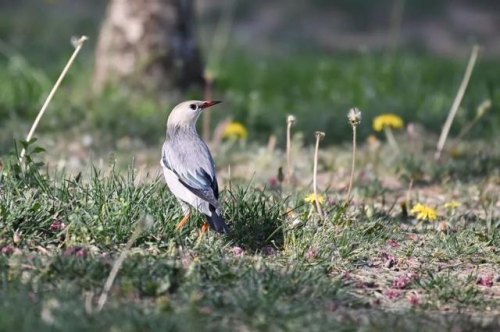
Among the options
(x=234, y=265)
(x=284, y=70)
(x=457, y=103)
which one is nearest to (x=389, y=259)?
(x=234, y=265)

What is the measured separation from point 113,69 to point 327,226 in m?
4.73

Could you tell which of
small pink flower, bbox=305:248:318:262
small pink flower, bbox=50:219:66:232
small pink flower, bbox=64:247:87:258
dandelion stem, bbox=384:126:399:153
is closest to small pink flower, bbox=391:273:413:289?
small pink flower, bbox=305:248:318:262

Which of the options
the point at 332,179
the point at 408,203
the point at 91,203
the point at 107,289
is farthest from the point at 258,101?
the point at 107,289

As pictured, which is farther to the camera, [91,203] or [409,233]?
[409,233]

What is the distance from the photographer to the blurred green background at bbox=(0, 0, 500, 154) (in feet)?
Answer: 30.7

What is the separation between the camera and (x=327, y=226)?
5.69 metres

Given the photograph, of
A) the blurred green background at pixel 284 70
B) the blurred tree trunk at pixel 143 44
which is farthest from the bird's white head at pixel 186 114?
the blurred tree trunk at pixel 143 44

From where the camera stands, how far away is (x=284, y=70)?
1229 cm

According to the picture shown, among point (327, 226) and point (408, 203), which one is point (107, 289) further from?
A: point (408, 203)

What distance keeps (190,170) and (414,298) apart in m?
1.36

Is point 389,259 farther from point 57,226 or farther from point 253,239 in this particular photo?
point 57,226

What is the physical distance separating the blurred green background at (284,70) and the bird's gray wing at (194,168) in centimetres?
275

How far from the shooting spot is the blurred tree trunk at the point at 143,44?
32.4 feet

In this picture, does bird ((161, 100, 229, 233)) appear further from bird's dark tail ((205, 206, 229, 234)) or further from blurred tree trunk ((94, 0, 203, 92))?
blurred tree trunk ((94, 0, 203, 92))
